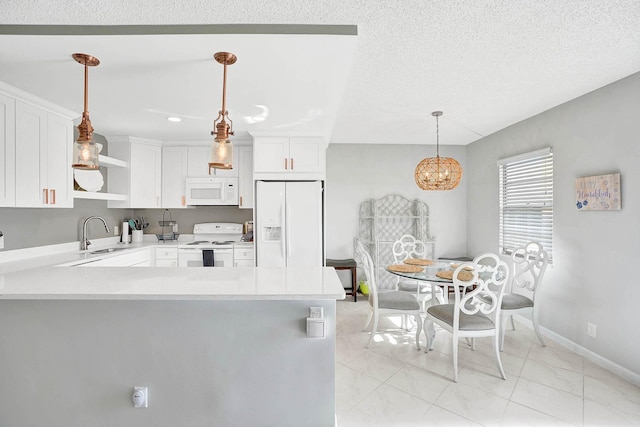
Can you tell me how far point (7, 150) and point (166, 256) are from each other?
6.47ft

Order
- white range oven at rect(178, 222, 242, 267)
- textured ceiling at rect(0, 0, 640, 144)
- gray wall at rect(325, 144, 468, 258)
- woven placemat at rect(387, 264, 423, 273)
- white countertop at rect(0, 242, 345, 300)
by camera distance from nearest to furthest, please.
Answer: white countertop at rect(0, 242, 345, 300)
textured ceiling at rect(0, 0, 640, 144)
woven placemat at rect(387, 264, 423, 273)
white range oven at rect(178, 222, 242, 267)
gray wall at rect(325, 144, 468, 258)

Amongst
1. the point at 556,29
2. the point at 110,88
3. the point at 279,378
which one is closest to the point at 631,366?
the point at 556,29

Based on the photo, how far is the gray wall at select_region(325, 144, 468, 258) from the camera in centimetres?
506

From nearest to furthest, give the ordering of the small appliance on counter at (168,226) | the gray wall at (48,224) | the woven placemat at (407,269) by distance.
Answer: the gray wall at (48,224), the woven placemat at (407,269), the small appliance on counter at (168,226)

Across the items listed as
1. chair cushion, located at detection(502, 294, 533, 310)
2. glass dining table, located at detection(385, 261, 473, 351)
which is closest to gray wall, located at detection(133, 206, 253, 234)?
glass dining table, located at detection(385, 261, 473, 351)

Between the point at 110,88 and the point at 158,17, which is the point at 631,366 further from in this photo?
the point at 110,88

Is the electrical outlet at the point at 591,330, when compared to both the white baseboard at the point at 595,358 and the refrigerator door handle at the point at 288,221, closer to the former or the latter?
the white baseboard at the point at 595,358

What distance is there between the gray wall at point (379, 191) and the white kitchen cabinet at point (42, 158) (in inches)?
126

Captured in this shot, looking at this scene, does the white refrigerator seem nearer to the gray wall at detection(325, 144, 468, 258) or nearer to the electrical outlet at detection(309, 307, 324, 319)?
the gray wall at detection(325, 144, 468, 258)

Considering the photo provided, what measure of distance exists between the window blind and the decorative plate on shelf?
489 centimetres

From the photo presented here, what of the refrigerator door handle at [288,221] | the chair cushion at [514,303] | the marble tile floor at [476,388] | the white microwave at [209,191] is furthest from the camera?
the white microwave at [209,191]

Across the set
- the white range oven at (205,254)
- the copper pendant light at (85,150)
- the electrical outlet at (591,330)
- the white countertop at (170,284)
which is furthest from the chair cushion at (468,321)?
the copper pendant light at (85,150)

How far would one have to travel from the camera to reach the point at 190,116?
3311 millimetres

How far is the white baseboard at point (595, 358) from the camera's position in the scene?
2.48 meters
